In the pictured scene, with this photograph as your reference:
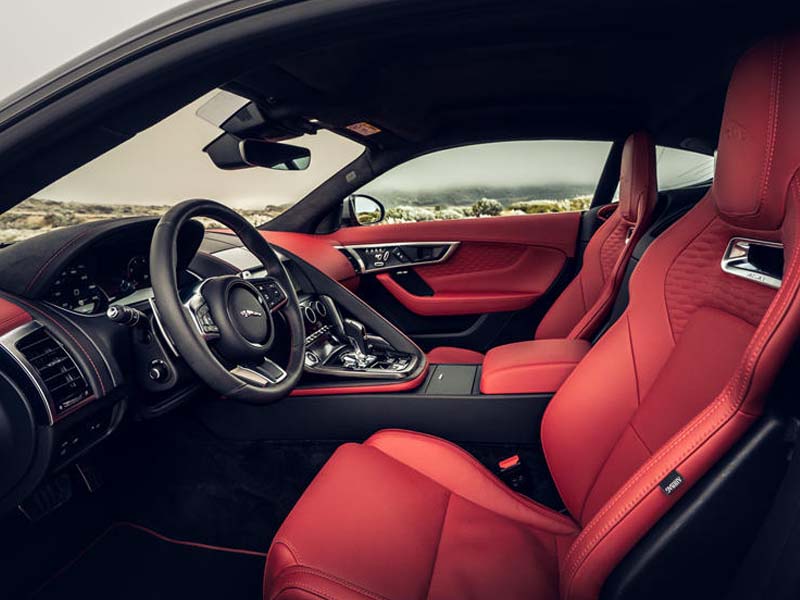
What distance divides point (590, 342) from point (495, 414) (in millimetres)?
594

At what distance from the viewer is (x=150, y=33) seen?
666 mm

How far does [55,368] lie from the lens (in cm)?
105

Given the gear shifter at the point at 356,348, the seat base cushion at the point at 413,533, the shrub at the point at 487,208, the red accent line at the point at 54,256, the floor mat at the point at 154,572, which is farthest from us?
the shrub at the point at 487,208

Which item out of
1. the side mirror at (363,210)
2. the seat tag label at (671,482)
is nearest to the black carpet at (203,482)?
the seat tag label at (671,482)

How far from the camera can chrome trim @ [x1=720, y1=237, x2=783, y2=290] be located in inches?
31.0

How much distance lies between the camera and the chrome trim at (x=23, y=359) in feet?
3.20

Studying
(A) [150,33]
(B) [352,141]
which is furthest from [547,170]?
(A) [150,33]

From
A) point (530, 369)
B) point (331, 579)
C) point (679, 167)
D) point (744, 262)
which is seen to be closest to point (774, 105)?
point (744, 262)

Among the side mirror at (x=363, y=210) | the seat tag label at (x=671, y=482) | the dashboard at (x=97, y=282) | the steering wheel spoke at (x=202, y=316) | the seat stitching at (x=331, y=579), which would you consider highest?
the dashboard at (x=97, y=282)

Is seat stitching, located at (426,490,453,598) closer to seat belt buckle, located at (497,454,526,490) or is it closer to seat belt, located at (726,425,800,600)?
seat belt buckle, located at (497,454,526,490)

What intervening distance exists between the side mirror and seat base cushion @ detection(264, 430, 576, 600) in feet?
5.63

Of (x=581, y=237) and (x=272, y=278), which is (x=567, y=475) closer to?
(x=272, y=278)

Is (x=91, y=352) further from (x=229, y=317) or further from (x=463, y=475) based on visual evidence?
(x=463, y=475)

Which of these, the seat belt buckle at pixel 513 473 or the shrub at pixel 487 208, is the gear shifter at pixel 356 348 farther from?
the shrub at pixel 487 208
